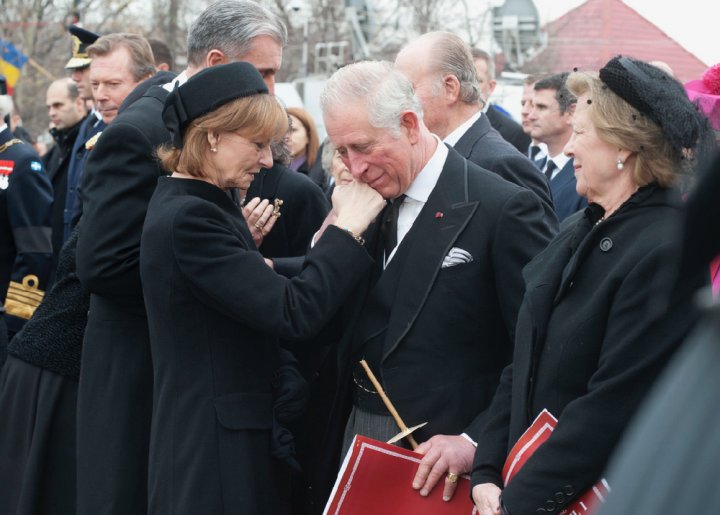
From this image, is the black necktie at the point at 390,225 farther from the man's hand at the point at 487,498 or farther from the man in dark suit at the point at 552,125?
the man in dark suit at the point at 552,125

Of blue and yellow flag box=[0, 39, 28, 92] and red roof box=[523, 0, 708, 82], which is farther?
red roof box=[523, 0, 708, 82]

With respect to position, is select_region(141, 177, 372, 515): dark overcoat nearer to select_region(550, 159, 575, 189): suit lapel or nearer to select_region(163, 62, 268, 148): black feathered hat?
select_region(163, 62, 268, 148): black feathered hat

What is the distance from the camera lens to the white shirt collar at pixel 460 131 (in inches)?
191

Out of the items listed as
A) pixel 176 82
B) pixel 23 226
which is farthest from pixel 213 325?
pixel 23 226

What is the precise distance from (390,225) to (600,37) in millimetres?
29571

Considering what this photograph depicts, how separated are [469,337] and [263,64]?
1.74 m

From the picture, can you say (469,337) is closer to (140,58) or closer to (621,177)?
(621,177)

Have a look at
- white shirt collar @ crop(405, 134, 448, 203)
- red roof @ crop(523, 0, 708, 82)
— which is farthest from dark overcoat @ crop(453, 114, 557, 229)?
red roof @ crop(523, 0, 708, 82)

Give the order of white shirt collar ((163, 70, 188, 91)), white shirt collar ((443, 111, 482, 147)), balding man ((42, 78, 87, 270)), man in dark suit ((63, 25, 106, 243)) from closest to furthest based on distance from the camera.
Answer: white shirt collar ((163, 70, 188, 91)) → white shirt collar ((443, 111, 482, 147)) → man in dark suit ((63, 25, 106, 243)) → balding man ((42, 78, 87, 270))

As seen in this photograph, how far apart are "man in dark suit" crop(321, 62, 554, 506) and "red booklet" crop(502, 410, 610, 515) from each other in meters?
0.31

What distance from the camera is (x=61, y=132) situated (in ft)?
28.5

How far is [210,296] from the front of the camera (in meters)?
3.32

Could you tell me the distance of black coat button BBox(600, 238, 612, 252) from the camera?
2811mm

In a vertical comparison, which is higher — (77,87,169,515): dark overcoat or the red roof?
(77,87,169,515): dark overcoat
